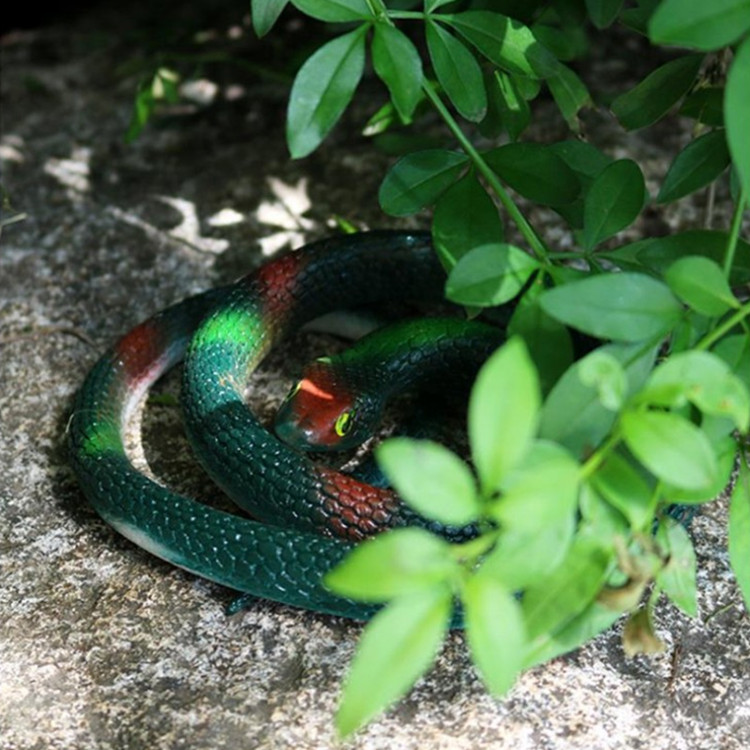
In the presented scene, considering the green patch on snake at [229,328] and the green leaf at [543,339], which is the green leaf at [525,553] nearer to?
the green leaf at [543,339]

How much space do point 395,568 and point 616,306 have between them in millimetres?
518

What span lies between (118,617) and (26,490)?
1.28ft

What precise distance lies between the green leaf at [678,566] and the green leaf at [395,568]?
0.52 m

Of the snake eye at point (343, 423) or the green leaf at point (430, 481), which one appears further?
the snake eye at point (343, 423)

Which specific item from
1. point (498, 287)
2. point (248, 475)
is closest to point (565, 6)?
point (498, 287)

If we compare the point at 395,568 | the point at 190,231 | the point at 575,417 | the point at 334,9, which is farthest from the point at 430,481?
the point at 190,231

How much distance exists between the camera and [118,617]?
207cm

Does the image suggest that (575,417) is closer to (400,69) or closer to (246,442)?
(400,69)

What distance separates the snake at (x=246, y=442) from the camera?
203cm

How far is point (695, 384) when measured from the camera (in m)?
1.36

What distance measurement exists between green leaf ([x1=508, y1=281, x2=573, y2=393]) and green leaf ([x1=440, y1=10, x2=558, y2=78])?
0.47 m

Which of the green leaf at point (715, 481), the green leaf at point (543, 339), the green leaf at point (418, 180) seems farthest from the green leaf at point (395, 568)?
the green leaf at point (418, 180)

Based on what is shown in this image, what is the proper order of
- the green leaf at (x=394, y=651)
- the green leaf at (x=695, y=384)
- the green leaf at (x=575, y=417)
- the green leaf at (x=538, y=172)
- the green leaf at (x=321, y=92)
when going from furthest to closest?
the green leaf at (x=538, y=172) → the green leaf at (x=321, y=92) → the green leaf at (x=575, y=417) → the green leaf at (x=695, y=384) → the green leaf at (x=394, y=651)

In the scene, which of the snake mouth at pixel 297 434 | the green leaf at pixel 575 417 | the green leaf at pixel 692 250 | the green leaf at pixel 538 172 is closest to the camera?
the green leaf at pixel 575 417
